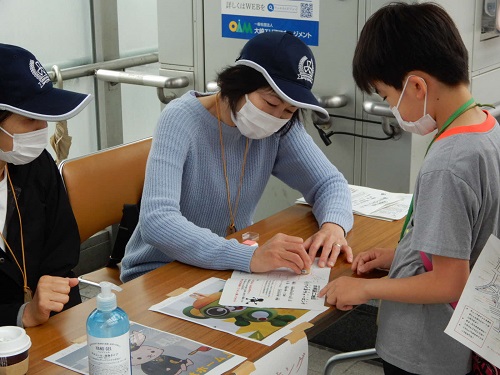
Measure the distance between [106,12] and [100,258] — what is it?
4.23 ft

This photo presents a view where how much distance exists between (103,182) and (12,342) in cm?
124

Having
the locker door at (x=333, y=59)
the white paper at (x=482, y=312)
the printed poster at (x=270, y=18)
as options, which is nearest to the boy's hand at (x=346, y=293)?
the white paper at (x=482, y=312)

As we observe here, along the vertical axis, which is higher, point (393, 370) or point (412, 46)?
point (412, 46)

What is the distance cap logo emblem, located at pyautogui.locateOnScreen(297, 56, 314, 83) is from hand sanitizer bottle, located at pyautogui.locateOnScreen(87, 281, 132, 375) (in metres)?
0.93

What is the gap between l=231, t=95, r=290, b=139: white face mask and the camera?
2.14 metres

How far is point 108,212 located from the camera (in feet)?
8.57

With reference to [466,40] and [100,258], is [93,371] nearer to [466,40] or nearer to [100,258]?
[466,40]

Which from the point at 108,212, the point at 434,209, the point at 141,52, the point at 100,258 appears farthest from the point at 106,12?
→ the point at 434,209

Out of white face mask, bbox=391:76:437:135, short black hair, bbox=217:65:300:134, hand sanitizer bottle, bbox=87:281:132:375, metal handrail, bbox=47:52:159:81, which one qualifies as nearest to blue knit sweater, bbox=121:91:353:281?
short black hair, bbox=217:65:300:134

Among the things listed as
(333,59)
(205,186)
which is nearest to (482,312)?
(205,186)

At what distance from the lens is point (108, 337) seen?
1.33 metres

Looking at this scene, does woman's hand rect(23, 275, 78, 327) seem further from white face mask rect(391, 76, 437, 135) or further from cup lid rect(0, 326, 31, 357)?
white face mask rect(391, 76, 437, 135)

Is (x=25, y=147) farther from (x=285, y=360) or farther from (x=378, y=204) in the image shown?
(x=378, y=204)

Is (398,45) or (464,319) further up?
(398,45)
